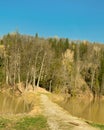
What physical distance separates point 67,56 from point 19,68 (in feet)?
61.6

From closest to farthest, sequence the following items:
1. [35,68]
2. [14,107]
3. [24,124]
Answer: [24,124] → [14,107] → [35,68]

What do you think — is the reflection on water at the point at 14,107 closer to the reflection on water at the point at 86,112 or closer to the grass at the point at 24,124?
the reflection on water at the point at 86,112

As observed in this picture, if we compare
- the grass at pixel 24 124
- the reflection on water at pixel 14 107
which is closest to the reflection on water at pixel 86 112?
the reflection on water at pixel 14 107

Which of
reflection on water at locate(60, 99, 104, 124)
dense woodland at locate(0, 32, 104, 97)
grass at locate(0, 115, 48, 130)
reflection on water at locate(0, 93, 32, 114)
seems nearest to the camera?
grass at locate(0, 115, 48, 130)

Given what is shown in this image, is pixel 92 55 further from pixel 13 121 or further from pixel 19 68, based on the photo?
pixel 13 121

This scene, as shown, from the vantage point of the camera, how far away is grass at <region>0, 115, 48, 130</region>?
21236 millimetres

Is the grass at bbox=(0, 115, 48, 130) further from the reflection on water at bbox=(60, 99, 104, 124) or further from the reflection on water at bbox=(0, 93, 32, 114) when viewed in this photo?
the reflection on water at bbox=(60, 99, 104, 124)

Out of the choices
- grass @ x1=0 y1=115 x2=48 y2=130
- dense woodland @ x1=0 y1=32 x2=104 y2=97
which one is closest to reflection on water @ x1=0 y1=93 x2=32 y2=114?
grass @ x1=0 y1=115 x2=48 y2=130

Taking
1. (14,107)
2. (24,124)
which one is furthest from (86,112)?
(24,124)

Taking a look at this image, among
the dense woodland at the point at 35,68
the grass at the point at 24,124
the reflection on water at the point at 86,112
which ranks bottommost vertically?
the reflection on water at the point at 86,112

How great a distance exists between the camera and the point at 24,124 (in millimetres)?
22406

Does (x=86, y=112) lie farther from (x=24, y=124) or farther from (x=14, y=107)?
(x=24, y=124)

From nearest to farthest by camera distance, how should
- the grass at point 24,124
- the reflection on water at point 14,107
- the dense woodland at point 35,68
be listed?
the grass at point 24,124 → the reflection on water at point 14,107 → the dense woodland at point 35,68

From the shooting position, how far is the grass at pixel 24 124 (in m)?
21.2
